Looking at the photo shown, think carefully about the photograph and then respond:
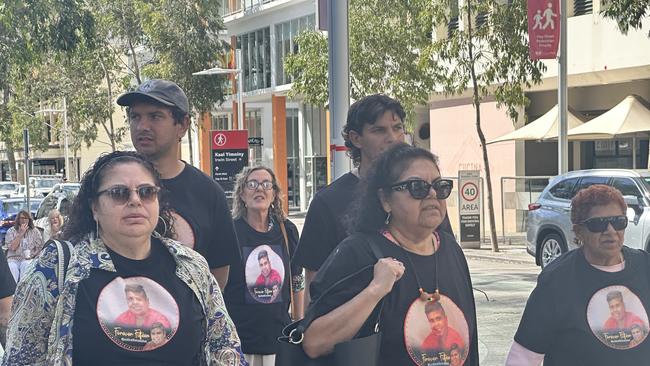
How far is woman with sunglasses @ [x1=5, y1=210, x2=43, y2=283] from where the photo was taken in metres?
13.7

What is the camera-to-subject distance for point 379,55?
27250mm

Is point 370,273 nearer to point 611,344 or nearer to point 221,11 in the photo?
point 611,344

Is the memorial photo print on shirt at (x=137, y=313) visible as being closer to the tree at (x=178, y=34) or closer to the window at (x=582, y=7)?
the window at (x=582, y=7)

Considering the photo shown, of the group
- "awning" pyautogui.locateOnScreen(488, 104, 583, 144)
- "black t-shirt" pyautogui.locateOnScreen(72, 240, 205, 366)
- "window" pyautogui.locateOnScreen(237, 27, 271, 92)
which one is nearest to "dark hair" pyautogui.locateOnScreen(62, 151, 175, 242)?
"black t-shirt" pyautogui.locateOnScreen(72, 240, 205, 366)

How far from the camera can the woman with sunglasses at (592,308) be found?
389 cm

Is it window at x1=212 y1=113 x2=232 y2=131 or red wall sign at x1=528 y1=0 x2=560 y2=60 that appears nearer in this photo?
red wall sign at x1=528 y1=0 x2=560 y2=60

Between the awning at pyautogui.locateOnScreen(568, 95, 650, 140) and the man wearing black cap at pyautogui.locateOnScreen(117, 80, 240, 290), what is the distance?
19.0 meters

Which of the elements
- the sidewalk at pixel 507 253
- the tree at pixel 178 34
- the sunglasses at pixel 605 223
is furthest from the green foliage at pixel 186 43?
the sunglasses at pixel 605 223

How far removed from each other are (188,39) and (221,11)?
18634 millimetres

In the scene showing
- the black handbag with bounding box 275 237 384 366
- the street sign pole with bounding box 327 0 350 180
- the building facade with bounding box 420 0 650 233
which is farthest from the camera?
the building facade with bounding box 420 0 650 233

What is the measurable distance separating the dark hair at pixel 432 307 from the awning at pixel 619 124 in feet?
64.9

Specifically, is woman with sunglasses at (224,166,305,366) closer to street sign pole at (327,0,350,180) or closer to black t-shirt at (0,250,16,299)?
black t-shirt at (0,250,16,299)

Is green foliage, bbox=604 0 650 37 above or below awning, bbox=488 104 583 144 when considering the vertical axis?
above

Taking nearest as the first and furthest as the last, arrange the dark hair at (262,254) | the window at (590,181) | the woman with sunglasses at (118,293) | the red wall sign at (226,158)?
A: the woman with sunglasses at (118,293)
the dark hair at (262,254)
the window at (590,181)
the red wall sign at (226,158)
